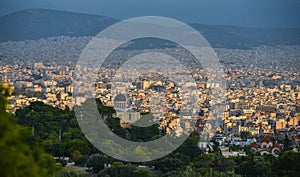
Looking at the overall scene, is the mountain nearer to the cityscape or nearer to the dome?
the cityscape

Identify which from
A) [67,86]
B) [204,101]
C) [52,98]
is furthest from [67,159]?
[67,86]

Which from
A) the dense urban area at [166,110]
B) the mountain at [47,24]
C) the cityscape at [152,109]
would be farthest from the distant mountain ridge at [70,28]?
the dense urban area at [166,110]

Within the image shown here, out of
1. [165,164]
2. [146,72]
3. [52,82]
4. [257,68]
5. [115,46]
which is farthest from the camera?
[257,68]

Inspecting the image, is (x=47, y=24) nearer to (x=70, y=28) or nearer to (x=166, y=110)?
(x=70, y=28)

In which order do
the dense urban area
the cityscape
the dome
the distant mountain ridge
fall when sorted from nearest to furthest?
the cityscape < the dense urban area < the dome < the distant mountain ridge

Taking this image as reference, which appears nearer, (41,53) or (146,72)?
(146,72)

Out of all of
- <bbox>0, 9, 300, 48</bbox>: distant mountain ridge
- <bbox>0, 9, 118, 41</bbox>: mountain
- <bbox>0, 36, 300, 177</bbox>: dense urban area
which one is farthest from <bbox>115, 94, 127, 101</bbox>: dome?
<bbox>0, 9, 118, 41</bbox>: mountain

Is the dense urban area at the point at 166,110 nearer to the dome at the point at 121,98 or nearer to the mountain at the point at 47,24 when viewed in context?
the dome at the point at 121,98

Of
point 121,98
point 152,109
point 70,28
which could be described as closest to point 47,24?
point 70,28

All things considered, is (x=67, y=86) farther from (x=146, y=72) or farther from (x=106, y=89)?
(x=146, y=72)
